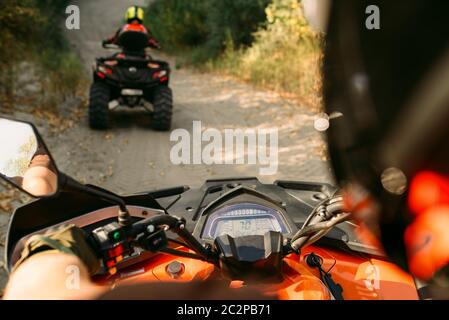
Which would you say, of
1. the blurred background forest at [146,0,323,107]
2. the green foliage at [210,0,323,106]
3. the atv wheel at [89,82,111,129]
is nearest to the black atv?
the atv wheel at [89,82,111,129]

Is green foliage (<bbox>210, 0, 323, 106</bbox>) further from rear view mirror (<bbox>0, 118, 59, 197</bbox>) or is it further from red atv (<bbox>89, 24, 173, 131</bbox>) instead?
rear view mirror (<bbox>0, 118, 59, 197</bbox>)

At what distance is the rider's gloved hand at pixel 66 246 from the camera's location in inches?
50.1

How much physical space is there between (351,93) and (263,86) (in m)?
11.9

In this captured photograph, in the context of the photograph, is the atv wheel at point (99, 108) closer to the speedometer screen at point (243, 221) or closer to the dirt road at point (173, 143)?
the dirt road at point (173, 143)

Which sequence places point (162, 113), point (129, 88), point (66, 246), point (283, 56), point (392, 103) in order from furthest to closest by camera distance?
point (283, 56)
point (129, 88)
point (162, 113)
point (66, 246)
point (392, 103)

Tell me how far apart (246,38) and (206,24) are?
154 inches

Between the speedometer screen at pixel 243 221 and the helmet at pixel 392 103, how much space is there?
993 millimetres

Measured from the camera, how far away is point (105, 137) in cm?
822

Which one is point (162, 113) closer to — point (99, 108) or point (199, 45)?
point (99, 108)

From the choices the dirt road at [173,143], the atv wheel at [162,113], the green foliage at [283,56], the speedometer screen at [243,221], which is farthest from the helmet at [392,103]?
the green foliage at [283,56]

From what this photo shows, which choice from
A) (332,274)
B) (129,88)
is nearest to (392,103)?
(332,274)

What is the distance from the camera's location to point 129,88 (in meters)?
8.74

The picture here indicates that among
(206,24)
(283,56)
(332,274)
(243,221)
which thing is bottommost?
(332,274)
